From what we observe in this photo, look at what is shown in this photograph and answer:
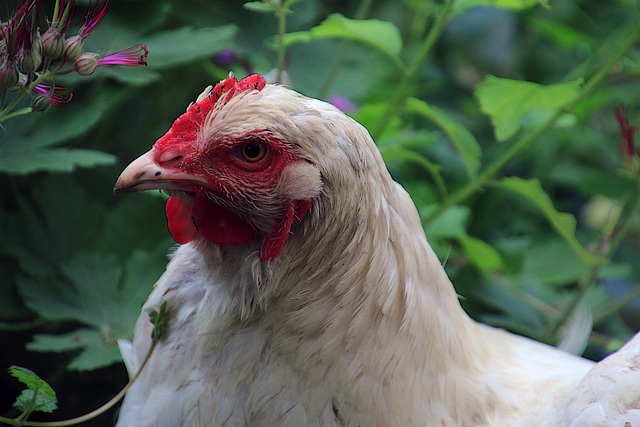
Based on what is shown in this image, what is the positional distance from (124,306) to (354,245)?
0.86m

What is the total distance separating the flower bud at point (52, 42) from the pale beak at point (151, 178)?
9.1 inches

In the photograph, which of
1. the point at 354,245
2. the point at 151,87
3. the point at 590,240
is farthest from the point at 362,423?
the point at 590,240

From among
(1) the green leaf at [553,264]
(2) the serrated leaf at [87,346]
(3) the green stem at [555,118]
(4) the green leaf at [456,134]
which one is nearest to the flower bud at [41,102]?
(2) the serrated leaf at [87,346]

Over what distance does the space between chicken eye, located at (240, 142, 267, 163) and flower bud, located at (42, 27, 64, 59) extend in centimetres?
36

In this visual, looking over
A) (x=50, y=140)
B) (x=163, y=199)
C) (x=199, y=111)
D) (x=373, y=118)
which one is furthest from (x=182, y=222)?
(x=373, y=118)

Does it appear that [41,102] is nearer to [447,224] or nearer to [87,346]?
[87,346]

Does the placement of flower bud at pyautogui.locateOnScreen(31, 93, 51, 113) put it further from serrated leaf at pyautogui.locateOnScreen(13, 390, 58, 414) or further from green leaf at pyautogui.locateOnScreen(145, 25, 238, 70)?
green leaf at pyautogui.locateOnScreen(145, 25, 238, 70)

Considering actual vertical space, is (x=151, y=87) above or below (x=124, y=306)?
above

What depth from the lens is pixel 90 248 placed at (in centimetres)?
202

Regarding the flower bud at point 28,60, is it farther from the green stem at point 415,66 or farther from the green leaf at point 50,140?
the green stem at point 415,66

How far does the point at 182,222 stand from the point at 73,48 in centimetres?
38

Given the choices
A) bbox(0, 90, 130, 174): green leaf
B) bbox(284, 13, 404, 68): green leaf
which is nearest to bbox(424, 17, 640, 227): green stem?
bbox(284, 13, 404, 68): green leaf

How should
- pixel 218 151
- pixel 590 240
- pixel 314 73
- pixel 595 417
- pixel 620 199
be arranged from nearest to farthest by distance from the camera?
pixel 218 151, pixel 595 417, pixel 314 73, pixel 620 199, pixel 590 240

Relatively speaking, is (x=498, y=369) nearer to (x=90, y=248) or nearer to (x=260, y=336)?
(x=260, y=336)
